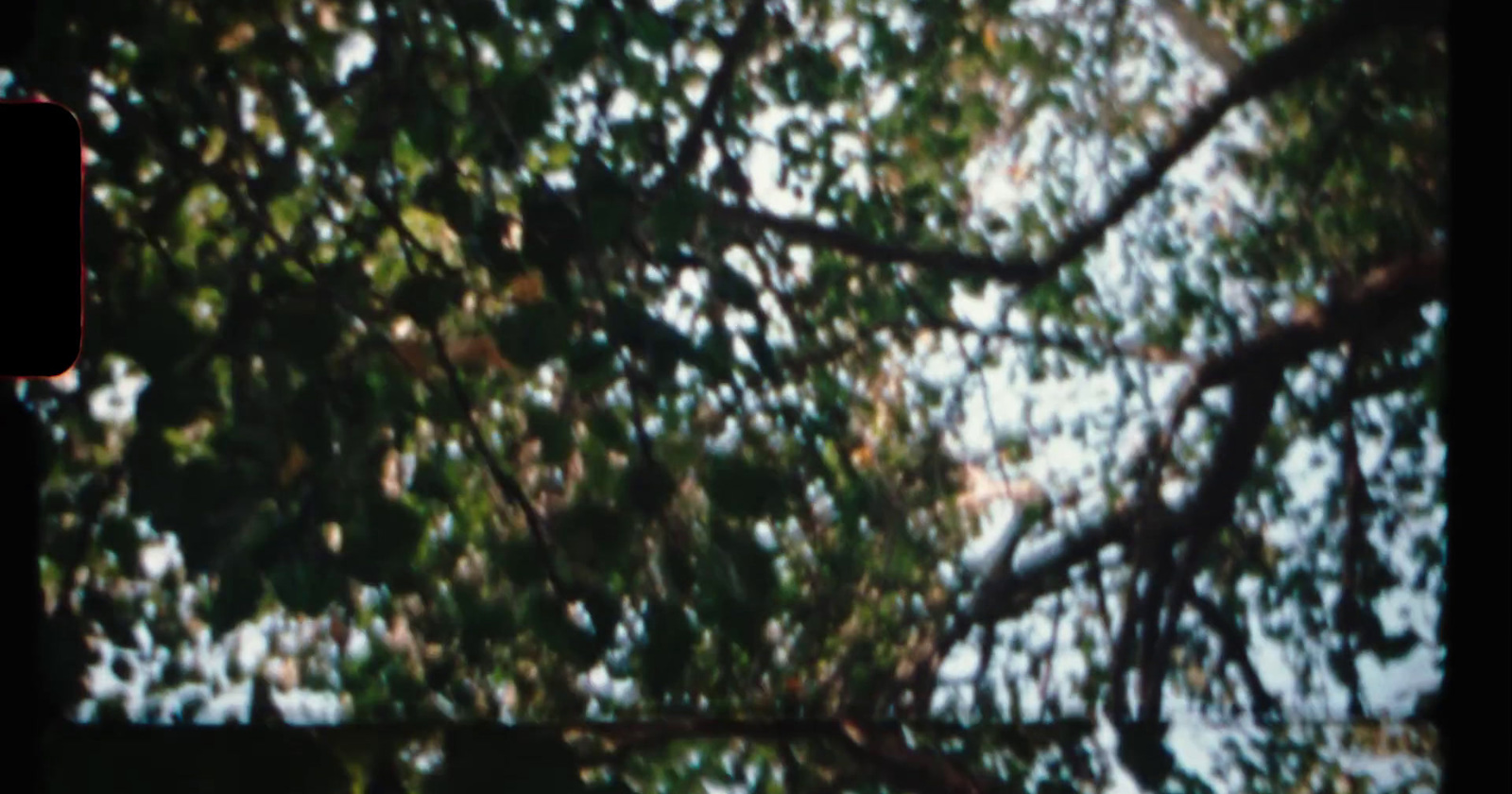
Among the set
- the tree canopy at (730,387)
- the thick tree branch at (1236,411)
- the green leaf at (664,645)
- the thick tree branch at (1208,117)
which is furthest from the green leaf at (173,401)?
the thick tree branch at (1236,411)

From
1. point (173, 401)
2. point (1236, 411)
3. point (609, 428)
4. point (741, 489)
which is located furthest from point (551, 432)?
point (1236, 411)

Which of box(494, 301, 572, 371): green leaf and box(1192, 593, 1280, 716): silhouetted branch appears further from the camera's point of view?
box(1192, 593, 1280, 716): silhouetted branch

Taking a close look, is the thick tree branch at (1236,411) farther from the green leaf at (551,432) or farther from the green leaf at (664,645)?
the green leaf at (551,432)

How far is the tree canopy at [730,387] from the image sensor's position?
0.76 metres

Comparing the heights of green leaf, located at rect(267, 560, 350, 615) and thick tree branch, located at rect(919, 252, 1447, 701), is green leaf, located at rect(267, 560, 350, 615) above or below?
below

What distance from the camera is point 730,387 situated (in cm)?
84

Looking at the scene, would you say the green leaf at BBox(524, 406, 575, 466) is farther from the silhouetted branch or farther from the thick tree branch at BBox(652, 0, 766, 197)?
the silhouetted branch

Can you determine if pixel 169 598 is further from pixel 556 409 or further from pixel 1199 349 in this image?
pixel 1199 349

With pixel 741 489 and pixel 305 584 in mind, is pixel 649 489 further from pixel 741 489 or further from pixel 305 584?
pixel 305 584

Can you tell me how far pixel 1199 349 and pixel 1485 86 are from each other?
306 mm

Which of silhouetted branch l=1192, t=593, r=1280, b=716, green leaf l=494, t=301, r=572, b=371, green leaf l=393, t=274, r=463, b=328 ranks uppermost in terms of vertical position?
silhouetted branch l=1192, t=593, r=1280, b=716

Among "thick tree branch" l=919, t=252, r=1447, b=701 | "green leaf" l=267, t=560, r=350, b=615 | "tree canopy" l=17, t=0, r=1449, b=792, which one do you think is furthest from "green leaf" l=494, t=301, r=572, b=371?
"thick tree branch" l=919, t=252, r=1447, b=701

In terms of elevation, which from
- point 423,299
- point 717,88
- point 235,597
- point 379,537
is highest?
point 717,88

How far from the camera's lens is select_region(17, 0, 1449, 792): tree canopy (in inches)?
30.1
